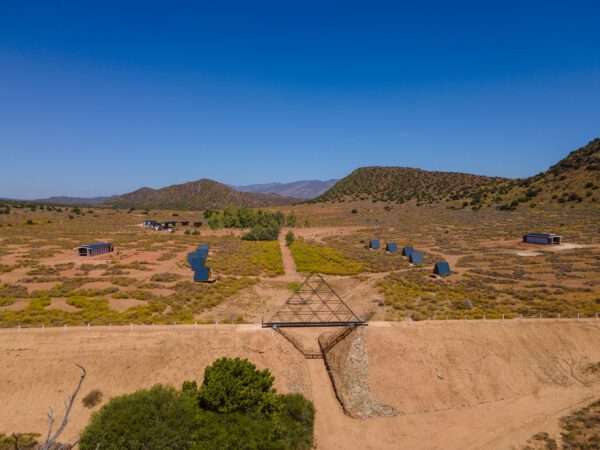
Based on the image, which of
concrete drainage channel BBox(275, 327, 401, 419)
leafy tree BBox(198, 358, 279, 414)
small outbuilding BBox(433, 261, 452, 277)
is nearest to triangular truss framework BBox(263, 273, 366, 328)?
concrete drainage channel BBox(275, 327, 401, 419)

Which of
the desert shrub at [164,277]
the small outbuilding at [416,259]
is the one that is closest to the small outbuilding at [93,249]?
the desert shrub at [164,277]

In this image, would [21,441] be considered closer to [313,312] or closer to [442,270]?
[313,312]

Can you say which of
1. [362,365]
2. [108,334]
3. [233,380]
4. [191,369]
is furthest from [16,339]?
[362,365]

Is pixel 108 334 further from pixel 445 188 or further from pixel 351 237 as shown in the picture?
pixel 445 188

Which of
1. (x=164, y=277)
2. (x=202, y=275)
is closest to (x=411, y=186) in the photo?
(x=202, y=275)

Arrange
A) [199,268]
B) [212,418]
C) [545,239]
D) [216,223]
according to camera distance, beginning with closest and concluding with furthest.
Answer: [212,418]
[199,268]
[545,239]
[216,223]

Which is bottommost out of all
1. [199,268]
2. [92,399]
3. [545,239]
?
[92,399]

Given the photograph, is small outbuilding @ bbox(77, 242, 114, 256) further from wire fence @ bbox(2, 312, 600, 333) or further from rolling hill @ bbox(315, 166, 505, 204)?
rolling hill @ bbox(315, 166, 505, 204)
